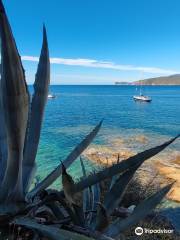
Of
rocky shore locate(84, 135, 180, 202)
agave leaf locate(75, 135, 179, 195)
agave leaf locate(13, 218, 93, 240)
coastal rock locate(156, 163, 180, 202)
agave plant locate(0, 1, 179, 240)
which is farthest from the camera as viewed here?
coastal rock locate(156, 163, 180, 202)

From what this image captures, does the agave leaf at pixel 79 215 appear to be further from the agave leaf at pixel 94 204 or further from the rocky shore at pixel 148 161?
the rocky shore at pixel 148 161

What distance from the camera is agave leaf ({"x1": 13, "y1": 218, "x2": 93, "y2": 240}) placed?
164 centimetres

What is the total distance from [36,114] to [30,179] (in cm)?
39

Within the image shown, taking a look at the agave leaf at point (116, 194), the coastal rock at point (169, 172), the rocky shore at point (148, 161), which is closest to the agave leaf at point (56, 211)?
the agave leaf at point (116, 194)

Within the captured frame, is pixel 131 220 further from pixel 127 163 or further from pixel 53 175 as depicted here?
pixel 53 175

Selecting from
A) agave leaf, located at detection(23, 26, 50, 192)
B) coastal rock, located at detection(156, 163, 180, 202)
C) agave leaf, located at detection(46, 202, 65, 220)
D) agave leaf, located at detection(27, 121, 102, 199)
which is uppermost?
agave leaf, located at detection(23, 26, 50, 192)

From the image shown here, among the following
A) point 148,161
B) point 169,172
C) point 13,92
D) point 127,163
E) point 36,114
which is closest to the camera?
point 13,92

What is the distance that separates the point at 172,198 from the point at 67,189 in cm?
1066

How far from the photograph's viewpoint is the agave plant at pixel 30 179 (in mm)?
1537

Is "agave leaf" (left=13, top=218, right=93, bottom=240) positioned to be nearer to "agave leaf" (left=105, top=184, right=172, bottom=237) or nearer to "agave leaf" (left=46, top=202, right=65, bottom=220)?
"agave leaf" (left=46, top=202, right=65, bottom=220)

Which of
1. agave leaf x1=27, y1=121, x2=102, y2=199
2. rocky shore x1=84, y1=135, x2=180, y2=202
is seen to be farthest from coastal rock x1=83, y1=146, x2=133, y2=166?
agave leaf x1=27, y1=121, x2=102, y2=199

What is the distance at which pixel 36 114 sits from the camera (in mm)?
2146

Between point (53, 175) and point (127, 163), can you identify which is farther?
point (53, 175)

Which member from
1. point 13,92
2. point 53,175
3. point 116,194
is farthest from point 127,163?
point 13,92
